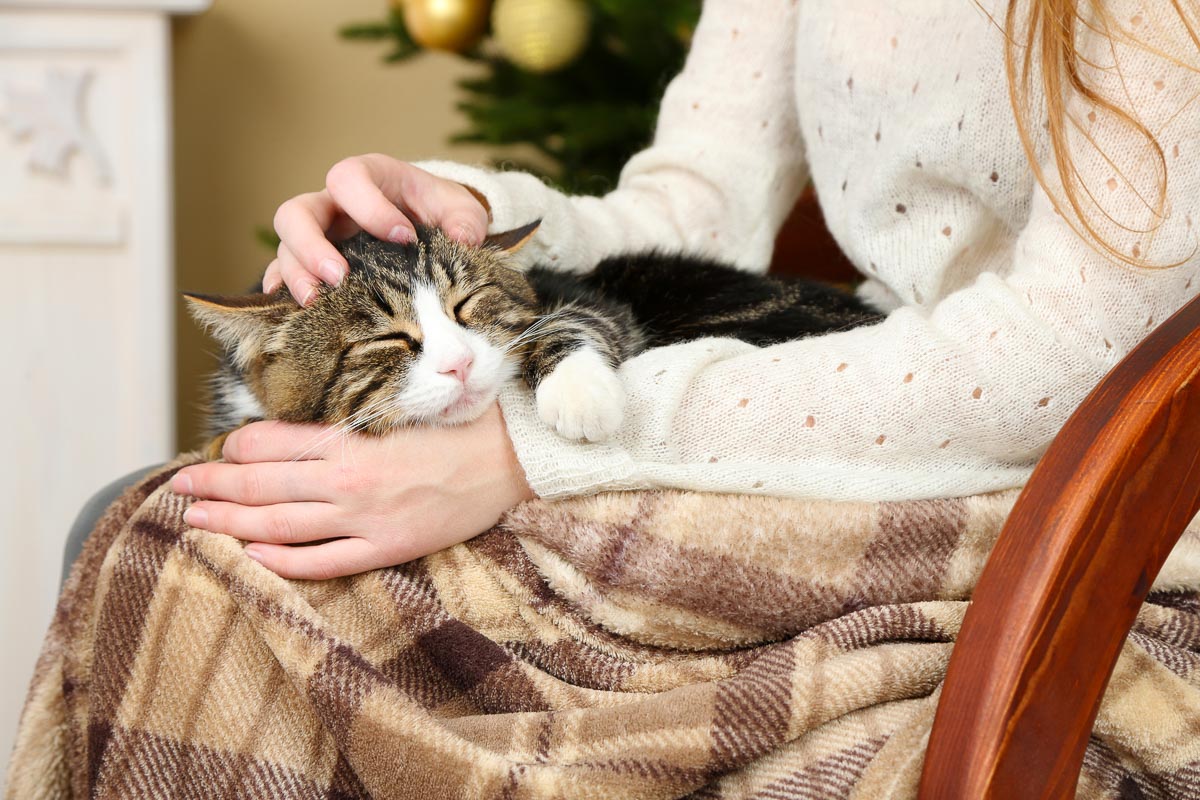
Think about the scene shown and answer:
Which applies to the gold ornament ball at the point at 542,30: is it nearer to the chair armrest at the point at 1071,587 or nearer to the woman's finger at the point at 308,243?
the woman's finger at the point at 308,243

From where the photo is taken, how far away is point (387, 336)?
32.5 inches

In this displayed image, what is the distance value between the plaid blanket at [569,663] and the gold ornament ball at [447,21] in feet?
3.84

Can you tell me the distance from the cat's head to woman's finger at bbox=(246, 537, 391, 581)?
0.37 feet

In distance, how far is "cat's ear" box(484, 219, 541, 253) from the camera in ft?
2.87

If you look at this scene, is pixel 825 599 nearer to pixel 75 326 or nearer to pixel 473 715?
pixel 473 715

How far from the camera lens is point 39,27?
164 centimetres

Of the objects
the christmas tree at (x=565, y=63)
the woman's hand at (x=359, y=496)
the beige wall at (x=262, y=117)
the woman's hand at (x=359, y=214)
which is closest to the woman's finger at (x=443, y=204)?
the woman's hand at (x=359, y=214)

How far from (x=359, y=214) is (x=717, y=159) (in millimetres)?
486

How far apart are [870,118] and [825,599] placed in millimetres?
520

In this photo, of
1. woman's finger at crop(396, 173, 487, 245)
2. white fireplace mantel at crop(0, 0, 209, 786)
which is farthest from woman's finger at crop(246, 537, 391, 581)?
white fireplace mantel at crop(0, 0, 209, 786)

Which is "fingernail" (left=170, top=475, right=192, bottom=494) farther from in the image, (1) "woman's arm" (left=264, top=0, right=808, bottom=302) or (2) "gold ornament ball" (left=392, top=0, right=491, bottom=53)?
(2) "gold ornament ball" (left=392, top=0, right=491, bottom=53)

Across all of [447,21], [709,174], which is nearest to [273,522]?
[709,174]

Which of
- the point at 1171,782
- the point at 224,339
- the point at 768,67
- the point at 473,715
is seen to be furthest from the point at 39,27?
the point at 1171,782

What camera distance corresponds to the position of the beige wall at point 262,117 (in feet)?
7.05
